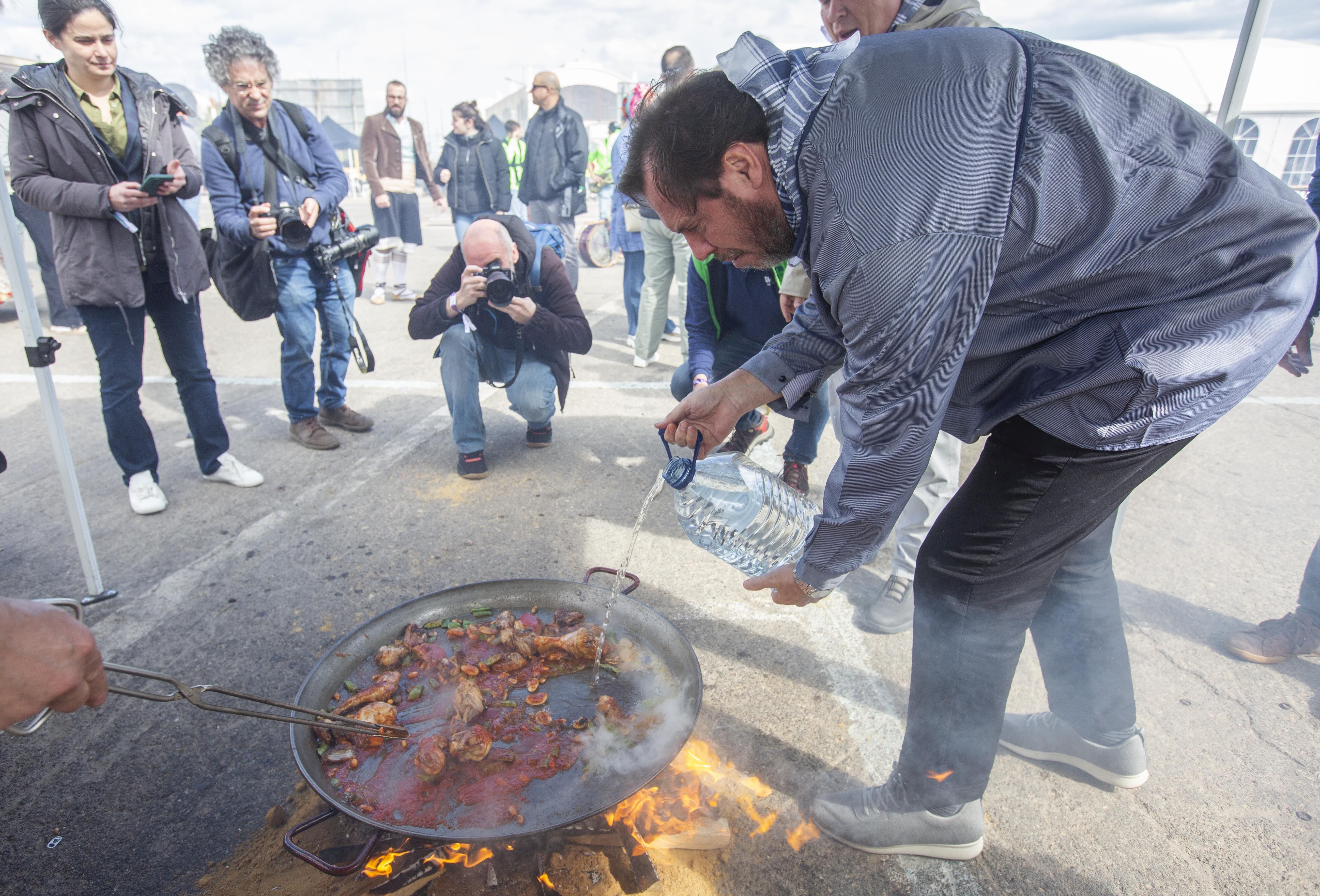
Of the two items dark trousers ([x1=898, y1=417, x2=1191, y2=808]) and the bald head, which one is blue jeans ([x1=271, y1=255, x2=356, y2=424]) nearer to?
the bald head

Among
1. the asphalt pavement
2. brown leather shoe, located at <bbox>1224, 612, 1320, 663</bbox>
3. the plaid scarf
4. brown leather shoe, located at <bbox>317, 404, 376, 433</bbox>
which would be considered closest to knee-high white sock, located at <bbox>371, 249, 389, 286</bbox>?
the asphalt pavement

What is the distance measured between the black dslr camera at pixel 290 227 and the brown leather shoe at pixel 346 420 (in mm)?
1185

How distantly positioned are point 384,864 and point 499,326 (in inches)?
125

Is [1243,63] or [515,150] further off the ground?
[1243,63]

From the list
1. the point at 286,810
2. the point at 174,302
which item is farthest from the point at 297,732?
the point at 174,302

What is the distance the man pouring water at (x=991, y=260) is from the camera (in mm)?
1247

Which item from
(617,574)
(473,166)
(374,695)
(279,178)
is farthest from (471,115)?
(374,695)

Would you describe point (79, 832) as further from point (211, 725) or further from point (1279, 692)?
point (1279, 692)

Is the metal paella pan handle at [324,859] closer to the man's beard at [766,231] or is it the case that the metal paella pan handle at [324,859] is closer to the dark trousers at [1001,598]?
the dark trousers at [1001,598]

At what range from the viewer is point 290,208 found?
4.14 m

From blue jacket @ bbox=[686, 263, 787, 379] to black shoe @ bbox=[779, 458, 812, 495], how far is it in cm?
71

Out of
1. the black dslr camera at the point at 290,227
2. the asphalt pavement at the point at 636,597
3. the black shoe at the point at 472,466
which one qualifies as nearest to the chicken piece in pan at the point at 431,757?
the asphalt pavement at the point at 636,597

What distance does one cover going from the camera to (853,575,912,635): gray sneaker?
297 centimetres

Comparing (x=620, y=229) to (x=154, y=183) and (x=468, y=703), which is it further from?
(x=468, y=703)
